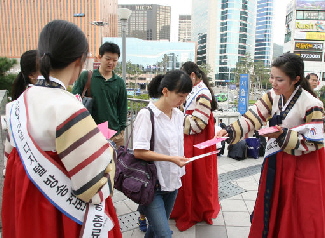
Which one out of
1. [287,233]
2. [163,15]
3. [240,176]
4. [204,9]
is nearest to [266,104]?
[287,233]

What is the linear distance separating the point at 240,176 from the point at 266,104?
8.33ft

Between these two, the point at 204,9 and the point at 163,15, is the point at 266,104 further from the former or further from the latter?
the point at 163,15

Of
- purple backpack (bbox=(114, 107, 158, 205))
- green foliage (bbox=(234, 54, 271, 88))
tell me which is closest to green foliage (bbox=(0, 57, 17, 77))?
purple backpack (bbox=(114, 107, 158, 205))

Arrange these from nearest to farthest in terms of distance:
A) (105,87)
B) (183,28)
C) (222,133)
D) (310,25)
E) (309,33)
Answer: (222,133), (105,87), (309,33), (310,25), (183,28)

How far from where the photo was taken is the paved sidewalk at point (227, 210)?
286 cm

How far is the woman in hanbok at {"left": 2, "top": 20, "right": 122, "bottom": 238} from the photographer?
1.07m

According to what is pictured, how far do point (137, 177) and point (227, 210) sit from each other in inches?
77.6

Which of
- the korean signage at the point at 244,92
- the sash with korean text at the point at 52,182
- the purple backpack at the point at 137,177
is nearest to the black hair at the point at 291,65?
the purple backpack at the point at 137,177

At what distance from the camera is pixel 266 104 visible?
7.75ft

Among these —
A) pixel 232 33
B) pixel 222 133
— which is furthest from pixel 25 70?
pixel 232 33

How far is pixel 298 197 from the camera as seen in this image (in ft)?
Answer: 6.83

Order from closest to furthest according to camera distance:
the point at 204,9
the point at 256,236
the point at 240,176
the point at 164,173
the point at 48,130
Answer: the point at 48,130 → the point at 164,173 → the point at 256,236 → the point at 240,176 → the point at 204,9

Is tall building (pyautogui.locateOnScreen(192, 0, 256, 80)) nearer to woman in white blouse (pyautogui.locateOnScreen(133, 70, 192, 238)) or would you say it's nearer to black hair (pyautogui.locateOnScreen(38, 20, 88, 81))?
woman in white blouse (pyautogui.locateOnScreen(133, 70, 192, 238))

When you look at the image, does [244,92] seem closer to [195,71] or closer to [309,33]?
[195,71]
